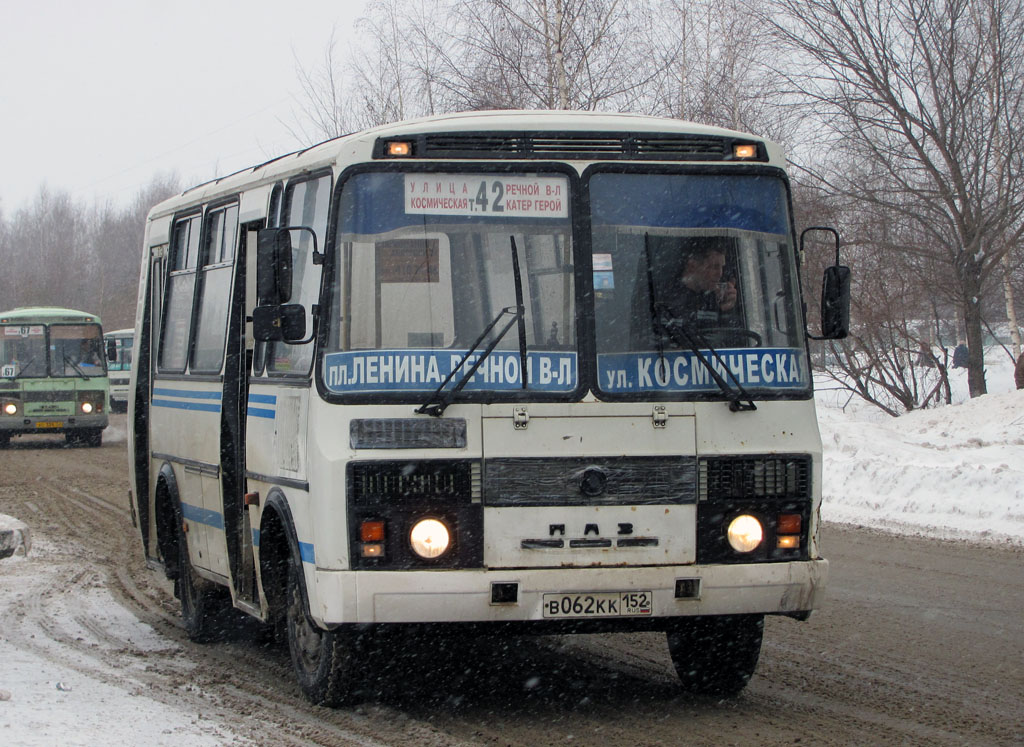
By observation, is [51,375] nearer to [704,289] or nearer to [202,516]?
[202,516]

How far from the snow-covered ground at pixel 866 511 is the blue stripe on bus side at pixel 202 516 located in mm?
796

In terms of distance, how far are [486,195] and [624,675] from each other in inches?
104

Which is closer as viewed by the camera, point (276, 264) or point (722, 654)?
point (276, 264)

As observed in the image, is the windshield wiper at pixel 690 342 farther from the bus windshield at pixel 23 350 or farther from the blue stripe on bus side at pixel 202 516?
the bus windshield at pixel 23 350

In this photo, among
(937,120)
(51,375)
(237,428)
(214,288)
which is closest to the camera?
(237,428)

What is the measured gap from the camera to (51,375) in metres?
28.3

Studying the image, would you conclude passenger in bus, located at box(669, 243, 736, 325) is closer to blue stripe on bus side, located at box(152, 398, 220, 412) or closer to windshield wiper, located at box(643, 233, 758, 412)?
windshield wiper, located at box(643, 233, 758, 412)

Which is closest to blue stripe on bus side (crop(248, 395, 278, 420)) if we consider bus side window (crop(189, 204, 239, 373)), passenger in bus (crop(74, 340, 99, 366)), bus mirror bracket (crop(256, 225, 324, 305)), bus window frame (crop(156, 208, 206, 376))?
bus side window (crop(189, 204, 239, 373))

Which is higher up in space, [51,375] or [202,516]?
[51,375]

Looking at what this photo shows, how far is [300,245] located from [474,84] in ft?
67.1

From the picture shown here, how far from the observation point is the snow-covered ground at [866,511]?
19.8 ft

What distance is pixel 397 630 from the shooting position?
6.11 meters

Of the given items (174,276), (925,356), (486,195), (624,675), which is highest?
(486,195)

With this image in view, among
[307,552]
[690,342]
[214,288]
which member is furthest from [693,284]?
[214,288]
